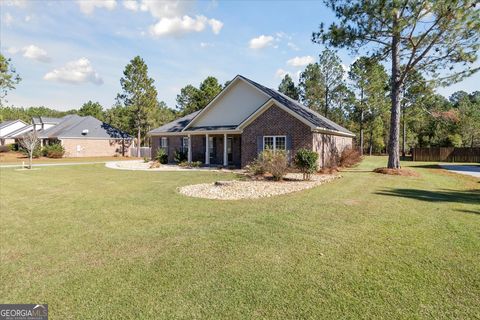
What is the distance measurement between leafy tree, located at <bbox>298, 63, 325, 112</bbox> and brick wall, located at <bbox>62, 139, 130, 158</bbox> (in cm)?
3107

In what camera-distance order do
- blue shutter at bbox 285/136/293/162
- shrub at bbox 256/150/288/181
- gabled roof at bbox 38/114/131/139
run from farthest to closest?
gabled roof at bbox 38/114/131/139 < blue shutter at bbox 285/136/293/162 < shrub at bbox 256/150/288/181

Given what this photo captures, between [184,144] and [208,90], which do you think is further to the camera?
[208,90]

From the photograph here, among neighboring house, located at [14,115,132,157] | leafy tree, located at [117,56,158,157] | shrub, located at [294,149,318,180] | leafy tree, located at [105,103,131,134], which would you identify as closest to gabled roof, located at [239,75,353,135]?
shrub, located at [294,149,318,180]

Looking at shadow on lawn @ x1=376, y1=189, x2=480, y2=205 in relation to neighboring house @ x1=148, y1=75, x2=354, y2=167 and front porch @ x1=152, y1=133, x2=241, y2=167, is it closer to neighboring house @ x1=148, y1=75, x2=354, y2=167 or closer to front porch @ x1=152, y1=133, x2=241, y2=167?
neighboring house @ x1=148, y1=75, x2=354, y2=167

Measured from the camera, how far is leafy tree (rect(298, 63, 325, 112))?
45.3m

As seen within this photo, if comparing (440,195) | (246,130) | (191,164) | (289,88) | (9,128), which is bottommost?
(440,195)

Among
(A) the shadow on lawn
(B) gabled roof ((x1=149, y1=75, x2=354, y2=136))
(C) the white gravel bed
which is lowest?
(A) the shadow on lawn

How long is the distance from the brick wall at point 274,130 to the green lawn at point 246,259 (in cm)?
911

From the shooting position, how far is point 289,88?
52.6m

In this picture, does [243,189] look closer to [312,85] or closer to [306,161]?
[306,161]

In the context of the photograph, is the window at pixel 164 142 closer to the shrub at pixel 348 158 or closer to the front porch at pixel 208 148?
the front porch at pixel 208 148

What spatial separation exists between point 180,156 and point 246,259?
21427 mm

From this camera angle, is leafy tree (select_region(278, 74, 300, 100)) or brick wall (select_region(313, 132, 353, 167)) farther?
leafy tree (select_region(278, 74, 300, 100))

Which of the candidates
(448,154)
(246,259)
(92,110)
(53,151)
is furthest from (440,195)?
(92,110)
